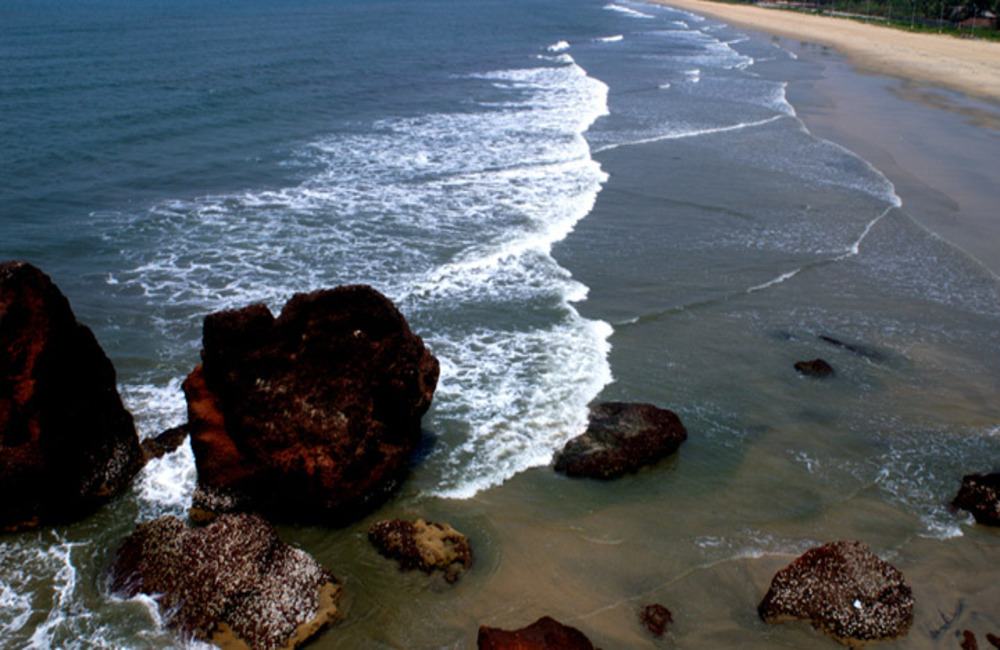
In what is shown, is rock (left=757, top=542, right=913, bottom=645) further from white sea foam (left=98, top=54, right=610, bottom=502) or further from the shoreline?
the shoreline

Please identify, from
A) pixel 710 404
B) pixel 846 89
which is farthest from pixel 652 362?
pixel 846 89

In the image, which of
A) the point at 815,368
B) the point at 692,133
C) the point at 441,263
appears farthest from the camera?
the point at 692,133

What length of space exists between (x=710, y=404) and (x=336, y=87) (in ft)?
101

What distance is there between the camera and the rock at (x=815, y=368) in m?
11.7

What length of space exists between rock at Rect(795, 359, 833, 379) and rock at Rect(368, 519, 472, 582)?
632cm

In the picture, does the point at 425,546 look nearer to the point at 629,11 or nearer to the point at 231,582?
the point at 231,582

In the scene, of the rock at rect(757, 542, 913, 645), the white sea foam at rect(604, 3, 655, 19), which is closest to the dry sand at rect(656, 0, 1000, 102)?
the white sea foam at rect(604, 3, 655, 19)

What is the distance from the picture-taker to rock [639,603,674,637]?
7143 millimetres

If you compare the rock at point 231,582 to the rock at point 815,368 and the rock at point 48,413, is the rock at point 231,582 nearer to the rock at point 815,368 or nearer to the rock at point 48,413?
the rock at point 48,413

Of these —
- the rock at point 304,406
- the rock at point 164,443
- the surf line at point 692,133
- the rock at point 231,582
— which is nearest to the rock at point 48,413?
the rock at point 164,443

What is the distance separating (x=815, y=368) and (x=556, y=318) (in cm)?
422

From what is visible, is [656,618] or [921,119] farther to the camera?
[921,119]

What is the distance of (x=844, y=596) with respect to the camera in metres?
7.18

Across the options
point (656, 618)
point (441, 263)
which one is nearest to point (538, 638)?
point (656, 618)
